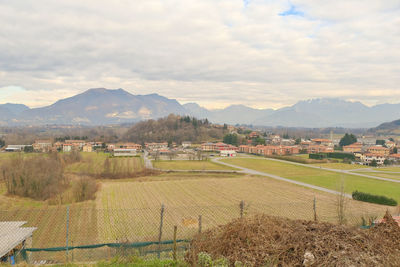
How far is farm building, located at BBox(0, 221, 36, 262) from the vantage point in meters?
6.56

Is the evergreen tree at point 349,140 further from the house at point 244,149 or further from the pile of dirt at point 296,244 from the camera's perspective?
the pile of dirt at point 296,244

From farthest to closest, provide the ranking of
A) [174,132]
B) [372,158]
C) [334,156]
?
[174,132], [334,156], [372,158]

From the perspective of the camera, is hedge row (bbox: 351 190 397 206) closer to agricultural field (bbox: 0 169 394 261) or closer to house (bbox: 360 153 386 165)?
agricultural field (bbox: 0 169 394 261)

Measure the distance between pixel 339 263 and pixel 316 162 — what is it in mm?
56652

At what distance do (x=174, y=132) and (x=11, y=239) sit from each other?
10277 cm

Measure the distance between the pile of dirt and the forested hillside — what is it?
94073 mm

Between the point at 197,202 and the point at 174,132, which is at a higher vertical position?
the point at 174,132

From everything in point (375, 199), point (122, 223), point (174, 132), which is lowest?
point (375, 199)

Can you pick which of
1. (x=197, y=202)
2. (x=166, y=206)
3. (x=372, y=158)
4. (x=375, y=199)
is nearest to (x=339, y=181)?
(x=375, y=199)

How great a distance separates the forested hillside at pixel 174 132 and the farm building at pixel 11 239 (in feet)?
300

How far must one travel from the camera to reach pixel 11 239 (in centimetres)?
710

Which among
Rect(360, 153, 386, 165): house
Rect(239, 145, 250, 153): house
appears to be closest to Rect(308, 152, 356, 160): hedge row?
Rect(360, 153, 386, 165): house

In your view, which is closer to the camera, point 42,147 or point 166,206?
point 166,206

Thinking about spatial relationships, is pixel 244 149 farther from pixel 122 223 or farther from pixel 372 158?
pixel 122 223
